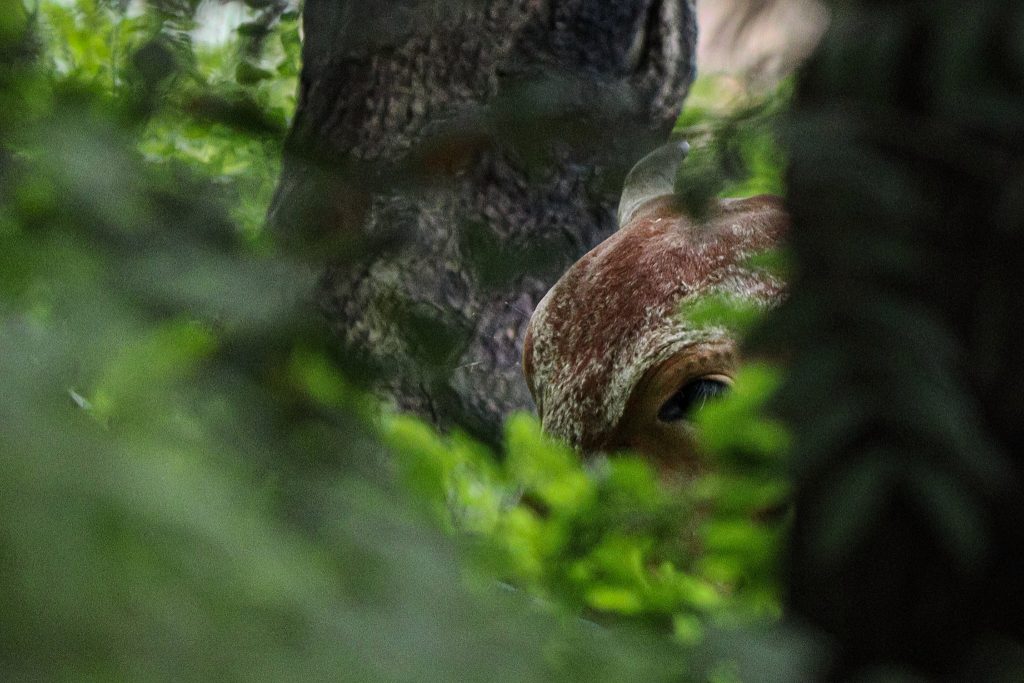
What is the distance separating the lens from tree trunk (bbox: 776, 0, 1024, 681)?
0.57 meters

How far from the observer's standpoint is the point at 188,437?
0.41m

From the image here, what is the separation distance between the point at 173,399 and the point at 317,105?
59cm

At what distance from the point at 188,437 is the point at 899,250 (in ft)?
1.19

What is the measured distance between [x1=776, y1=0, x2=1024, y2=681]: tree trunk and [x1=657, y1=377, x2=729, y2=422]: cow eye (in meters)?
0.81

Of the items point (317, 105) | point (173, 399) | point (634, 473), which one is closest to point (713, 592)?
point (634, 473)

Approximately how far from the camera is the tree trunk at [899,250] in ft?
1.88

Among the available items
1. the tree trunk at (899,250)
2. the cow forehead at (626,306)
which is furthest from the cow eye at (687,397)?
the tree trunk at (899,250)

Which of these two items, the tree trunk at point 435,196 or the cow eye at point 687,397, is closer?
the tree trunk at point 435,196

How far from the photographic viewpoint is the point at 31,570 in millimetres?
272

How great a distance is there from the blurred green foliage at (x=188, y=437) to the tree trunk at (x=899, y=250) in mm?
54

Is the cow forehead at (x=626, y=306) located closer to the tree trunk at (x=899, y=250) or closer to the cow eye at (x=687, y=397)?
the cow eye at (x=687, y=397)

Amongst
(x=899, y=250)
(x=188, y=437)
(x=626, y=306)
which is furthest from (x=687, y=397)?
(x=188, y=437)

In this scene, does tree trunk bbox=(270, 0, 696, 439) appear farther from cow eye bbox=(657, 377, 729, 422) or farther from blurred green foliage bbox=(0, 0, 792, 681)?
cow eye bbox=(657, 377, 729, 422)

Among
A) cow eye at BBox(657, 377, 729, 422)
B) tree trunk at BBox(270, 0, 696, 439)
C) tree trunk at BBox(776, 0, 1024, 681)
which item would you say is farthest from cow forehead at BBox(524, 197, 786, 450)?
tree trunk at BBox(270, 0, 696, 439)
